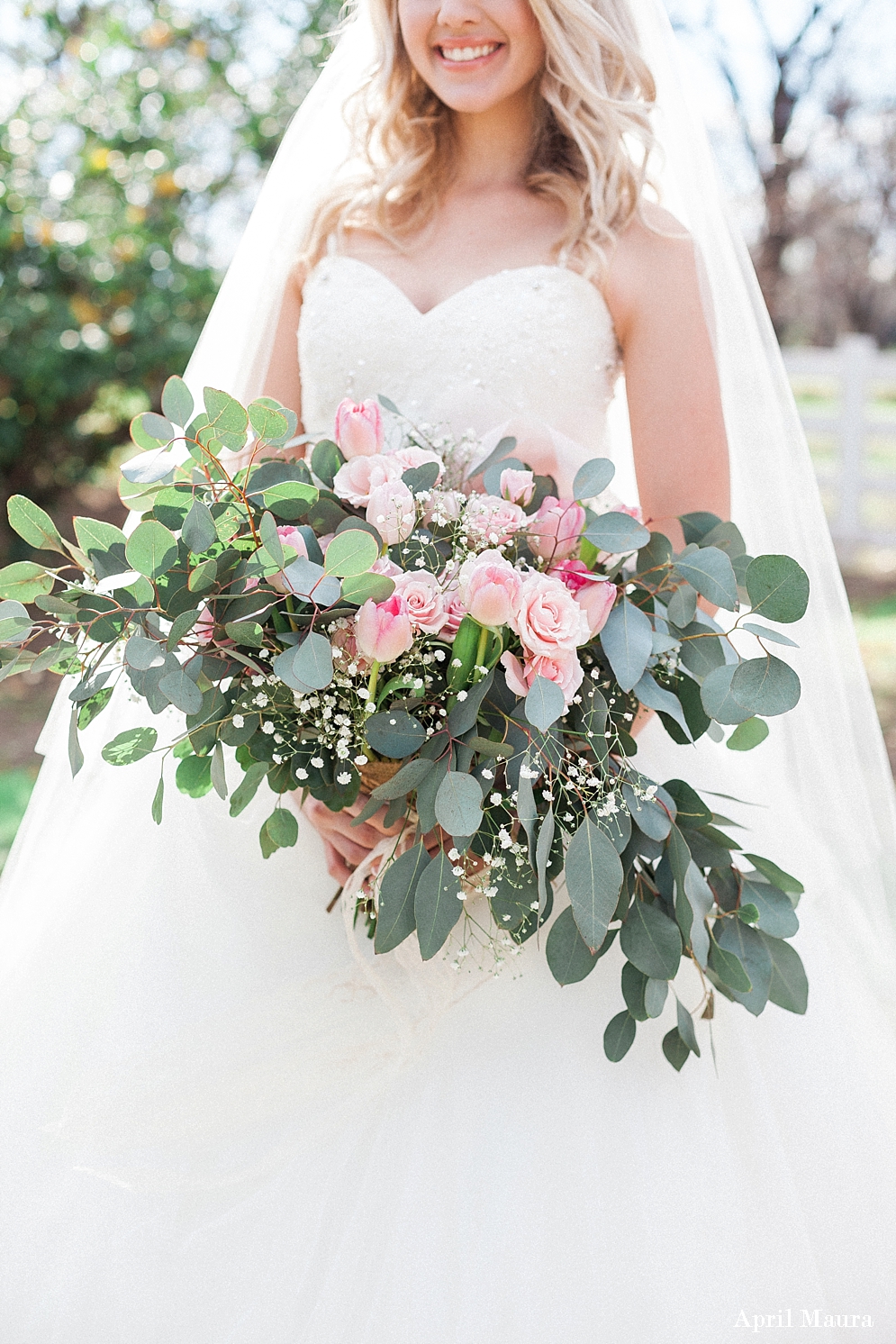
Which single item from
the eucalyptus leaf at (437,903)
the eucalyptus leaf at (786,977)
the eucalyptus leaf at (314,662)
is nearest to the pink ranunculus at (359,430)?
the eucalyptus leaf at (314,662)

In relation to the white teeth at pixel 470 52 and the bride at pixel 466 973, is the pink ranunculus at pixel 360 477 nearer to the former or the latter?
the bride at pixel 466 973

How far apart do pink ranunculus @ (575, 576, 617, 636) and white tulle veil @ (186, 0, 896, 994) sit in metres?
0.63

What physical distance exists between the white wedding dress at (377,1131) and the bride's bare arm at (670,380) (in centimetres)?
30

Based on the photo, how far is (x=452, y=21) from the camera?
208 centimetres

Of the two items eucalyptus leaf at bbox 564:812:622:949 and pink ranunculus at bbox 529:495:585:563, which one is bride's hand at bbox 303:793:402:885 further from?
pink ranunculus at bbox 529:495:585:563

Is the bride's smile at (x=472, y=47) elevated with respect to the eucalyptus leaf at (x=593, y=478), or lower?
elevated

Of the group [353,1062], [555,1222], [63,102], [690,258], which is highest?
[63,102]

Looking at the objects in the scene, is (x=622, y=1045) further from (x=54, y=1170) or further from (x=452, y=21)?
(x=452, y=21)

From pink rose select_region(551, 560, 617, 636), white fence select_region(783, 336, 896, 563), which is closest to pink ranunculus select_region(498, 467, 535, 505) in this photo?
pink rose select_region(551, 560, 617, 636)

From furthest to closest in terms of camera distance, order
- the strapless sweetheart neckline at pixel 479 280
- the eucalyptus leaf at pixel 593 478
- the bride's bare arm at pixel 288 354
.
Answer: the bride's bare arm at pixel 288 354
the strapless sweetheart neckline at pixel 479 280
the eucalyptus leaf at pixel 593 478

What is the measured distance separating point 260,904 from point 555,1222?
27.1 inches

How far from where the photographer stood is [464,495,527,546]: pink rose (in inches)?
58.4

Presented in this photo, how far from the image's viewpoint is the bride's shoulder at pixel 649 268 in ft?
6.79

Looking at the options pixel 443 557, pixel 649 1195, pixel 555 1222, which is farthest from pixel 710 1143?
pixel 443 557
